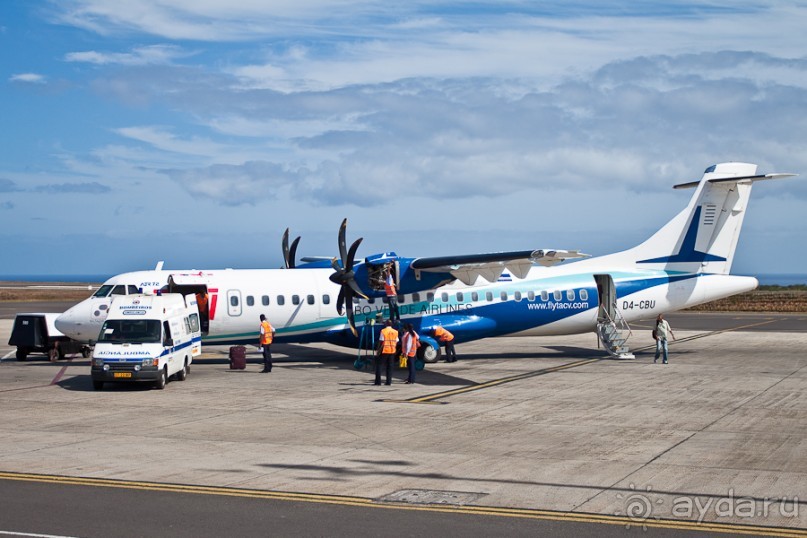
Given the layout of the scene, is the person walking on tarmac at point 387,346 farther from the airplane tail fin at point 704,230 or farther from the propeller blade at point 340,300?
the airplane tail fin at point 704,230

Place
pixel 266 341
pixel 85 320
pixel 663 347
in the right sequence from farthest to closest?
pixel 663 347
pixel 85 320
pixel 266 341

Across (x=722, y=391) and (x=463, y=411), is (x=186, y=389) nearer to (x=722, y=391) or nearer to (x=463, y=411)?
(x=463, y=411)

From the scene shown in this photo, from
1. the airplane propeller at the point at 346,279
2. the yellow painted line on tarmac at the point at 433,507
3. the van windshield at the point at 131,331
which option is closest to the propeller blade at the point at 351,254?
the airplane propeller at the point at 346,279

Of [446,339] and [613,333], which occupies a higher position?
[613,333]

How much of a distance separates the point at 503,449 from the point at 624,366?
15.1 meters

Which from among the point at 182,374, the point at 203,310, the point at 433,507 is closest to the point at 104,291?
the point at 203,310

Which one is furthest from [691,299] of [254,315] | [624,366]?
[254,315]

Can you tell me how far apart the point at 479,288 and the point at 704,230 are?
8572 millimetres

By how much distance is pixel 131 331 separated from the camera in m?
23.4

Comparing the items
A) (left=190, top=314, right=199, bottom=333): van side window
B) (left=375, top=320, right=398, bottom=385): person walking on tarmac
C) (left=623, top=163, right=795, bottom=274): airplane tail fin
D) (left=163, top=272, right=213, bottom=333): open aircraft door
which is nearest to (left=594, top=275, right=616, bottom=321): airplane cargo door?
(left=623, top=163, right=795, bottom=274): airplane tail fin

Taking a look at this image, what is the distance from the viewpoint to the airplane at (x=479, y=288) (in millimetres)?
28641

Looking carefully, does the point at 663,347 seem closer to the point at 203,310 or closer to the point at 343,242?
the point at 343,242

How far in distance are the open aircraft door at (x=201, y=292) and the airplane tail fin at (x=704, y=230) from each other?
14.9 m

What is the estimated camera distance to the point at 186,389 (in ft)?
76.6
